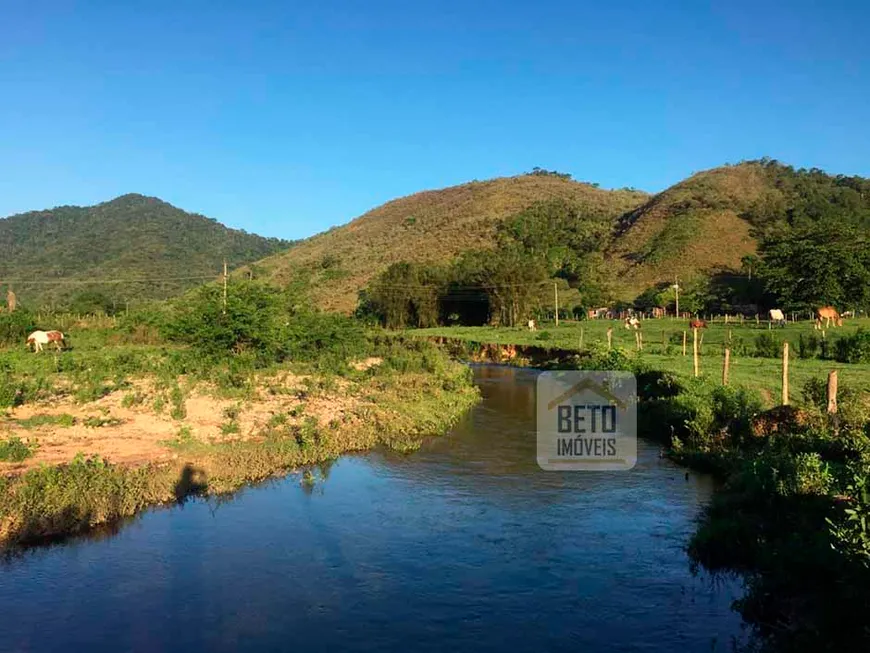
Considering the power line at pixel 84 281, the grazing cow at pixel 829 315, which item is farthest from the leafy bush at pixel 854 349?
the power line at pixel 84 281

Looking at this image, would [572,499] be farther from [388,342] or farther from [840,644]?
[388,342]

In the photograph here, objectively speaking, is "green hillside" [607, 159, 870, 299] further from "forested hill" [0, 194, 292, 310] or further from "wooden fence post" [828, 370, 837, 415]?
"forested hill" [0, 194, 292, 310]

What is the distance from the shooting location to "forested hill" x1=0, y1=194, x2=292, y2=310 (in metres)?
83.1

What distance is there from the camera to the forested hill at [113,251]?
83.1 m

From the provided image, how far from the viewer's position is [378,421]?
19469 mm

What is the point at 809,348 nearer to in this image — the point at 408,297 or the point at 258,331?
the point at 258,331

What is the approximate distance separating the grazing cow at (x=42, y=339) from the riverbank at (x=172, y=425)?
4328mm

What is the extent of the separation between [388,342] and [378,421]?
2206cm

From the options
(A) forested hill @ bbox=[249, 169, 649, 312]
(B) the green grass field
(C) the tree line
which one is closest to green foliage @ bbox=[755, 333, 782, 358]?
(B) the green grass field

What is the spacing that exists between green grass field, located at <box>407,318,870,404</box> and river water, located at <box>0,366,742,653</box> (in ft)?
28.5

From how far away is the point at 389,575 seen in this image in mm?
10086

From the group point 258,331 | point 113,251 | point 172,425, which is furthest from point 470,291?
point 113,251

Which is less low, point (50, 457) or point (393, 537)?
point (50, 457)

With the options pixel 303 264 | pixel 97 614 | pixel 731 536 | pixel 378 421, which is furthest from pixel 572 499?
pixel 303 264
